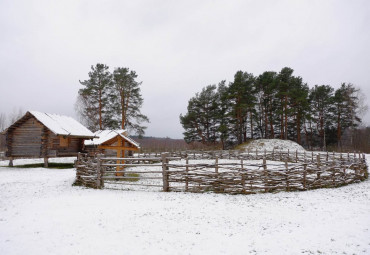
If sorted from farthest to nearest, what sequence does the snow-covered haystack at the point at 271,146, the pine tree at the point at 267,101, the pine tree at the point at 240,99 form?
1. the pine tree at the point at 267,101
2. the pine tree at the point at 240,99
3. the snow-covered haystack at the point at 271,146

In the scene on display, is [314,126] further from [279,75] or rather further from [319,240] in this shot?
[319,240]

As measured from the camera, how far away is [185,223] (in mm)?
6164

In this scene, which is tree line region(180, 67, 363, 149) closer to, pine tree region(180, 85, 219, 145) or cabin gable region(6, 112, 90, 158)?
pine tree region(180, 85, 219, 145)

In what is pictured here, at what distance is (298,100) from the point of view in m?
35.2

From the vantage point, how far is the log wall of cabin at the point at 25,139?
67.3 feet

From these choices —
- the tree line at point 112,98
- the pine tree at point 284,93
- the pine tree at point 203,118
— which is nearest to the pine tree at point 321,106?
the pine tree at point 284,93

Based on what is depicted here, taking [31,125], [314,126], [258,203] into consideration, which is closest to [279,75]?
[314,126]

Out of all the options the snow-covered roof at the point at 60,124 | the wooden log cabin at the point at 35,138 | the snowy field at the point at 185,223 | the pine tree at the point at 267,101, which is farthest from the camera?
the pine tree at the point at 267,101

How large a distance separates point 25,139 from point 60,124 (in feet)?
11.1

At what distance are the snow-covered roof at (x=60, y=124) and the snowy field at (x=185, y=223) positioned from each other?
11.9 metres

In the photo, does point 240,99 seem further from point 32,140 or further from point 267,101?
point 32,140

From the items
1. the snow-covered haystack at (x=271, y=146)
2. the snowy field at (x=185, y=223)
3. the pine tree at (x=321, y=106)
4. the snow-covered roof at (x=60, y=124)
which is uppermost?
the pine tree at (x=321, y=106)

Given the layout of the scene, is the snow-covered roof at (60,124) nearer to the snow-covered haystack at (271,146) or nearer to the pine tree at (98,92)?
the pine tree at (98,92)

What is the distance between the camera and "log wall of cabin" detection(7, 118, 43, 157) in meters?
20.5
